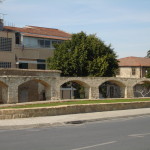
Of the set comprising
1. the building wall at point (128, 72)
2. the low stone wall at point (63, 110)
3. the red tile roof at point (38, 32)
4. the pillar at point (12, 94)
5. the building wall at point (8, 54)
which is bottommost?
the low stone wall at point (63, 110)

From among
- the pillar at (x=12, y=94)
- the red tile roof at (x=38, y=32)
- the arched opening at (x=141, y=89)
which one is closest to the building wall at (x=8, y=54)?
the red tile roof at (x=38, y=32)

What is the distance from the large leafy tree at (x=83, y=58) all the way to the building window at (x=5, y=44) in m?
5.88

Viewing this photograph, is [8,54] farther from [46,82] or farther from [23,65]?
[46,82]

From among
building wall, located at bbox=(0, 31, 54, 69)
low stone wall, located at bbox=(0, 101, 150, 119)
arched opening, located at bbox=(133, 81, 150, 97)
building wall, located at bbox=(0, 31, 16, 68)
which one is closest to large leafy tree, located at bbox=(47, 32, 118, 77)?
building wall, located at bbox=(0, 31, 54, 69)

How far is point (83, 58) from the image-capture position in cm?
4397

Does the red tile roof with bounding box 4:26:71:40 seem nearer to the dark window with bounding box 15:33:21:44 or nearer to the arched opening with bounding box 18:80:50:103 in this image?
the dark window with bounding box 15:33:21:44

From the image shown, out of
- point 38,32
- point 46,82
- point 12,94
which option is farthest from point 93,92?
point 38,32

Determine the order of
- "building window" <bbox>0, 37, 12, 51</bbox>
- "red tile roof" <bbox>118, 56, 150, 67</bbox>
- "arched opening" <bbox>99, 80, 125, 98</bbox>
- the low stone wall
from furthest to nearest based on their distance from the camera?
"red tile roof" <bbox>118, 56, 150, 67</bbox>
"arched opening" <bbox>99, 80, 125, 98</bbox>
"building window" <bbox>0, 37, 12, 51</bbox>
the low stone wall

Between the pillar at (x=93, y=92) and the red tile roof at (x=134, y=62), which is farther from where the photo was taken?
the red tile roof at (x=134, y=62)

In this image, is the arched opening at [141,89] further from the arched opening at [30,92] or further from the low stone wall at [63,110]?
the low stone wall at [63,110]

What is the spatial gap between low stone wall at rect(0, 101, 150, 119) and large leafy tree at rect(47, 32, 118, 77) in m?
16.1

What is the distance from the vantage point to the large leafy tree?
4391cm

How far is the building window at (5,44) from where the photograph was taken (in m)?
42.7

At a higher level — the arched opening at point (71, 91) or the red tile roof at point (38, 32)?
the red tile roof at point (38, 32)
